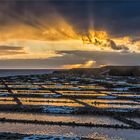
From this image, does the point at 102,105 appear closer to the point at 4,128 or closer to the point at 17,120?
the point at 17,120

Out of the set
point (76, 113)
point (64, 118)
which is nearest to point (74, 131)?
point (64, 118)

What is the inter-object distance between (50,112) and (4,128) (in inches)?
306

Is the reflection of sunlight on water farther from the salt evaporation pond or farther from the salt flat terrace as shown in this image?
the salt evaporation pond

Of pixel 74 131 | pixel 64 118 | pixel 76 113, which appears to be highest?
pixel 76 113

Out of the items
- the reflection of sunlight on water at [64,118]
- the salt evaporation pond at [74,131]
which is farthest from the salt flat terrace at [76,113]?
the salt evaporation pond at [74,131]

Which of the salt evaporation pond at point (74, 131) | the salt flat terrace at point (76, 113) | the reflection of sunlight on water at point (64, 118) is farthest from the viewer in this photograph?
the reflection of sunlight on water at point (64, 118)

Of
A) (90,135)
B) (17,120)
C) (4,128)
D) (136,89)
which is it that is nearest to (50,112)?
(17,120)

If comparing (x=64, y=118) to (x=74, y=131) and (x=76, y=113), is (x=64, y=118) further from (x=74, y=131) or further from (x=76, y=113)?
(x=74, y=131)

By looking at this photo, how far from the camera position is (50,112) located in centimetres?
3569

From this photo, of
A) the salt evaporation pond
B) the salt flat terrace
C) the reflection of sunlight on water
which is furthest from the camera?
the reflection of sunlight on water

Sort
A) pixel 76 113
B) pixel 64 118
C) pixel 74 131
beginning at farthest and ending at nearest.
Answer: pixel 76 113
pixel 64 118
pixel 74 131

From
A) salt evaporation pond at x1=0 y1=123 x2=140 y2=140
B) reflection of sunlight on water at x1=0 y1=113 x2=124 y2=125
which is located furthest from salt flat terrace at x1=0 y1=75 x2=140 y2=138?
salt evaporation pond at x1=0 y1=123 x2=140 y2=140

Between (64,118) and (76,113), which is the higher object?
(76,113)

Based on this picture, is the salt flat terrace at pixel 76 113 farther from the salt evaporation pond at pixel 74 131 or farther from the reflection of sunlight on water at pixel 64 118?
the salt evaporation pond at pixel 74 131
